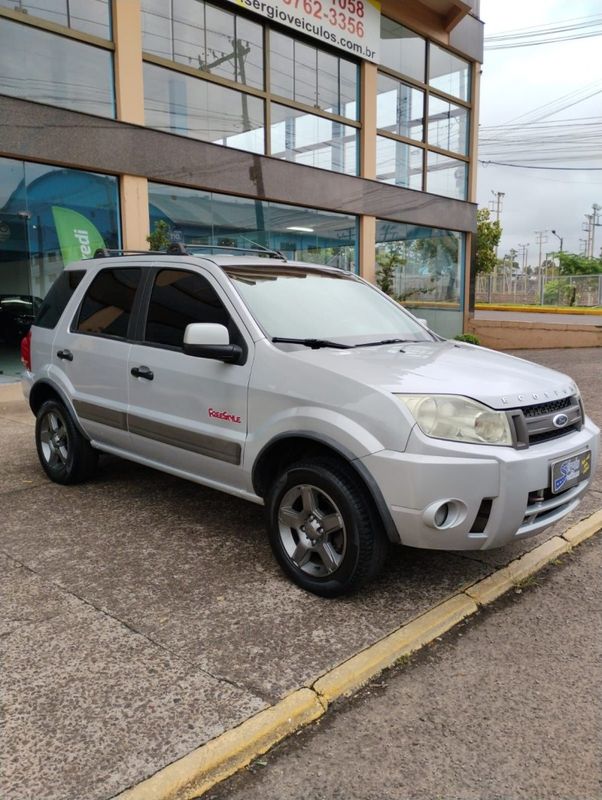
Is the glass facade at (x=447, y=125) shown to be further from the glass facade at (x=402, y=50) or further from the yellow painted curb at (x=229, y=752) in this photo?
the yellow painted curb at (x=229, y=752)

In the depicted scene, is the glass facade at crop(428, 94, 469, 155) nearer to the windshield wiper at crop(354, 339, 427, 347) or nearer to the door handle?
the windshield wiper at crop(354, 339, 427, 347)

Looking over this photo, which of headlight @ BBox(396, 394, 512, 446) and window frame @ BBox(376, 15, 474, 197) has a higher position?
window frame @ BBox(376, 15, 474, 197)

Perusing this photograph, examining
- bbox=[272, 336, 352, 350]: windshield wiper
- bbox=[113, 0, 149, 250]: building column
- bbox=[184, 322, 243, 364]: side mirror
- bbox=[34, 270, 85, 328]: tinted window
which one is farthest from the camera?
bbox=[113, 0, 149, 250]: building column

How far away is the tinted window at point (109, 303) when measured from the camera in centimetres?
473

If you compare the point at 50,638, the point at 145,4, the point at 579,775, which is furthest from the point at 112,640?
the point at 145,4

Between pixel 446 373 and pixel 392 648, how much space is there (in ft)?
4.53

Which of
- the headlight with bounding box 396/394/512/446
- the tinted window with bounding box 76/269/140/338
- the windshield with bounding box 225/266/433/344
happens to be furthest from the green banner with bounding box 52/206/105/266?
the headlight with bounding box 396/394/512/446

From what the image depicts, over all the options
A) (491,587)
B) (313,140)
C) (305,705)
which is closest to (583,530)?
(491,587)

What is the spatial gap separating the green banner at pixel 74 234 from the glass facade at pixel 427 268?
7466mm

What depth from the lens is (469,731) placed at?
250cm

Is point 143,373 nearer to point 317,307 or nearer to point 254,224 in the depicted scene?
point 317,307

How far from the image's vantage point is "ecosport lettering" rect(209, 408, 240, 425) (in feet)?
12.6

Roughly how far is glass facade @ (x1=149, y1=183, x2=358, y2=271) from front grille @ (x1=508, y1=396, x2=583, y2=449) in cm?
762

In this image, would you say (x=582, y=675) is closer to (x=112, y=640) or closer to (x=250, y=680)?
(x=250, y=680)
